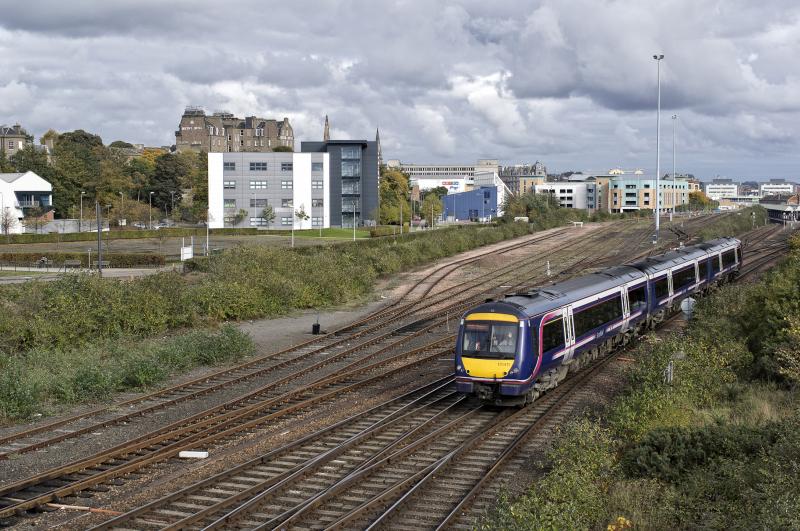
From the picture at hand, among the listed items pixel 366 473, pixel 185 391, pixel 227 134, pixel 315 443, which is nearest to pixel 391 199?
pixel 227 134

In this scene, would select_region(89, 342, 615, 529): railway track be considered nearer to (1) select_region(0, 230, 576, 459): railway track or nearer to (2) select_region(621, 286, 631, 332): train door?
(1) select_region(0, 230, 576, 459): railway track

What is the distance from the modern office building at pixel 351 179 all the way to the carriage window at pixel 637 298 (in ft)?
254

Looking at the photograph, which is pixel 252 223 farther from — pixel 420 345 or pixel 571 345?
pixel 571 345

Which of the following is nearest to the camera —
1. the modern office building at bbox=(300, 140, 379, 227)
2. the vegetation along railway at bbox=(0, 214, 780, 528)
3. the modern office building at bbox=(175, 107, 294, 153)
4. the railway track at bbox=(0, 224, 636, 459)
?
the vegetation along railway at bbox=(0, 214, 780, 528)

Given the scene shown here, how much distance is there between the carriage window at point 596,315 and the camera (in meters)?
20.8

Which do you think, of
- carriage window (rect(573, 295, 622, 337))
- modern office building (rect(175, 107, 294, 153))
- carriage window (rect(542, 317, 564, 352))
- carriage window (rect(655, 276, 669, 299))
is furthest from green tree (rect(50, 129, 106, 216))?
carriage window (rect(542, 317, 564, 352))

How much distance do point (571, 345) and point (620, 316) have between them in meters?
4.66

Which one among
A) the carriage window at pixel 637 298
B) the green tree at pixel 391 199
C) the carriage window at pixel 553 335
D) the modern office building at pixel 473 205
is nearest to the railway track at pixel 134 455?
the carriage window at pixel 553 335

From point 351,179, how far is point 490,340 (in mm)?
87577

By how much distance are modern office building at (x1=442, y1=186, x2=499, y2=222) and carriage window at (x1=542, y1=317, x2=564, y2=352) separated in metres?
131

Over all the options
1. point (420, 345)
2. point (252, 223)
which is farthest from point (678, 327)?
point (252, 223)

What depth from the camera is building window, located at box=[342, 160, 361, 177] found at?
103312mm

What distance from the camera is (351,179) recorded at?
10394cm

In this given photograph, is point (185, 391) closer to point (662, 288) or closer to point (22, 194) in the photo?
point (662, 288)
